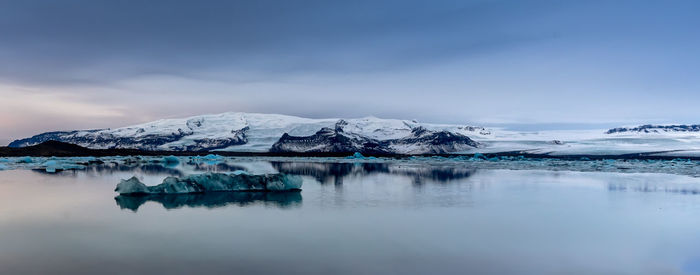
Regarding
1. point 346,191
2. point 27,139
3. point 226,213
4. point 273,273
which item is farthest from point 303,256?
point 27,139

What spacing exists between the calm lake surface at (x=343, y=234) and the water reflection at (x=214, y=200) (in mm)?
28

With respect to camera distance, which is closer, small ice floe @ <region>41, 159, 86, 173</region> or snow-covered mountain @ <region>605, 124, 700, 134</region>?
small ice floe @ <region>41, 159, 86, 173</region>

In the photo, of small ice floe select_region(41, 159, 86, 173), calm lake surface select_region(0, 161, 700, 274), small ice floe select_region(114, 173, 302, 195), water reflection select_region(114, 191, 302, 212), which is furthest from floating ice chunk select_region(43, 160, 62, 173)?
water reflection select_region(114, 191, 302, 212)

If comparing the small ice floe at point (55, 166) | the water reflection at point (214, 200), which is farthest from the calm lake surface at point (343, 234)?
the small ice floe at point (55, 166)

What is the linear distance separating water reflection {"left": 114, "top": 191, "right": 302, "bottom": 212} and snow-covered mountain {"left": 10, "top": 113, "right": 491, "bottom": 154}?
94210 millimetres

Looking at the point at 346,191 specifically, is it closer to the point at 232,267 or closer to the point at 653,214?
the point at 653,214

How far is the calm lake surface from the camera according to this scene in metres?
5.86

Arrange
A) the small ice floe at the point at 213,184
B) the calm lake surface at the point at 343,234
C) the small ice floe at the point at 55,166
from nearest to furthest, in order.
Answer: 1. the calm lake surface at the point at 343,234
2. the small ice floe at the point at 213,184
3. the small ice floe at the point at 55,166

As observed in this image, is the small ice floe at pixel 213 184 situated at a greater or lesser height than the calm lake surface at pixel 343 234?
greater

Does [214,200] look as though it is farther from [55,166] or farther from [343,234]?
[55,166]

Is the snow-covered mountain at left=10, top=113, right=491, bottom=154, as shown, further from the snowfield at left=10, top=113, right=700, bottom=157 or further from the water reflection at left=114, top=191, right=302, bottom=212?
the water reflection at left=114, top=191, right=302, bottom=212

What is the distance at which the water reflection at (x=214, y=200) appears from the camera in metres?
11.5

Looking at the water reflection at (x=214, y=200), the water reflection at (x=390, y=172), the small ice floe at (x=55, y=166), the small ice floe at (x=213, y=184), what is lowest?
the water reflection at (x=390, y=172)

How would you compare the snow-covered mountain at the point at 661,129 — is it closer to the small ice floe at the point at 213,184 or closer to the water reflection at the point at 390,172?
the water reflection at the point at 390,172
